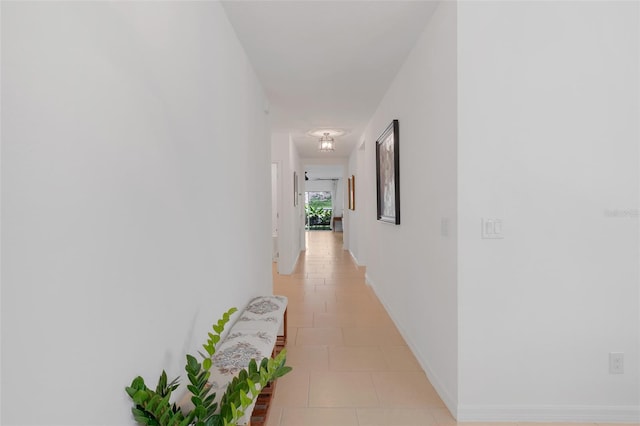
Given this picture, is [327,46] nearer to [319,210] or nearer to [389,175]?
[389,175]

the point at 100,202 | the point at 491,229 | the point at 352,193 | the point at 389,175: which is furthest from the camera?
the point at 352,193

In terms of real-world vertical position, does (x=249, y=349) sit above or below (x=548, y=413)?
above

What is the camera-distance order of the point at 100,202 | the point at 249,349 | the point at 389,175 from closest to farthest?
the point at 100,202, the point at 249,349, the point at 389,175

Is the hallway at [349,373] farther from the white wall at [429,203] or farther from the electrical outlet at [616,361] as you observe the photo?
the electrical outlet at [616,361]

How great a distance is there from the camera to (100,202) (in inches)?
38.7

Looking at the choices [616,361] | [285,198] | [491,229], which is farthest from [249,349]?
[285,198]

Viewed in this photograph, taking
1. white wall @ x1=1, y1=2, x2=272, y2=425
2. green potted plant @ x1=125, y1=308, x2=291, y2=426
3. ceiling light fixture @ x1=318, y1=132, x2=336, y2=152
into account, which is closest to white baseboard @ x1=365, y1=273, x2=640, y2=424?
green potted plant @ x1=125, y1=308, x2=291, y2=426

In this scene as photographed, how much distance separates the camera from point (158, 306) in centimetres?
134

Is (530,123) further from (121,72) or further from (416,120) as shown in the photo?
(121,72)

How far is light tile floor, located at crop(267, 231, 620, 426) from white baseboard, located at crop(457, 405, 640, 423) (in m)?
0.13

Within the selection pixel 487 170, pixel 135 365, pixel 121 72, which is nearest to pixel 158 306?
pixel 135 365

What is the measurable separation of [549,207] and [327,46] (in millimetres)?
1914

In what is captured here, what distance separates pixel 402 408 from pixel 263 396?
83 centimetres

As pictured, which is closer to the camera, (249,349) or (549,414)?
(249,349)
